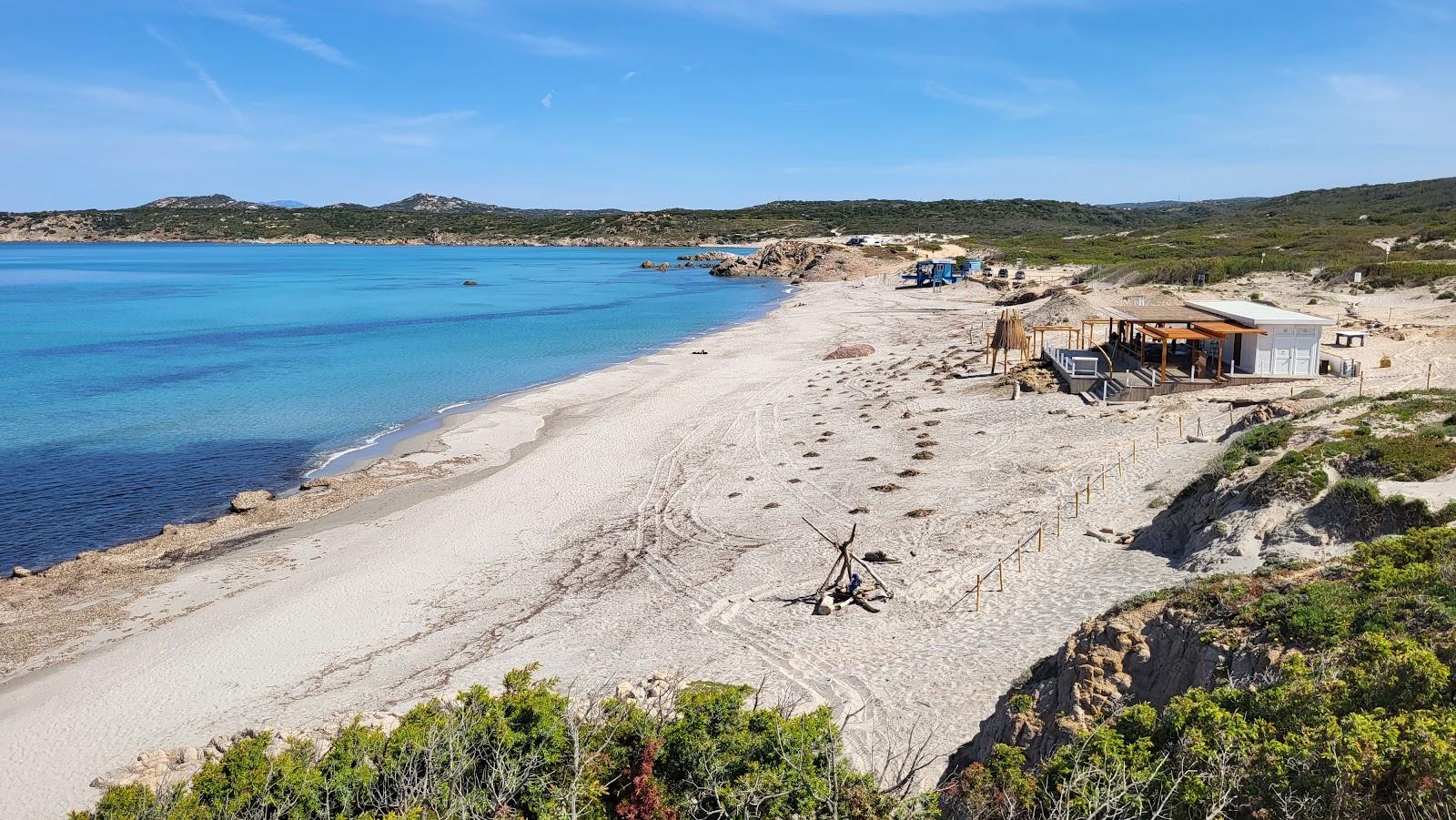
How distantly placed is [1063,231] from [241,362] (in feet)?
394

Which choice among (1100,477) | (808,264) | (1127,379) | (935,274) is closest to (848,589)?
(1100,477)

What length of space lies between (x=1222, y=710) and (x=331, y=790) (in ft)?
24.7

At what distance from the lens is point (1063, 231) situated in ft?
440

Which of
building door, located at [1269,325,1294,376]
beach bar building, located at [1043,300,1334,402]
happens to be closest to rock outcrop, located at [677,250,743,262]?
beach bar building, located at [1043,300,1334,402]

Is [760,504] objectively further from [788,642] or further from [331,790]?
[331,790]

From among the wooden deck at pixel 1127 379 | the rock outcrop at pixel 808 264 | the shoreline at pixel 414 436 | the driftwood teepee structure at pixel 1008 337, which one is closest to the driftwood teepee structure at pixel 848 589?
the wooden deck at pixel 1127 379

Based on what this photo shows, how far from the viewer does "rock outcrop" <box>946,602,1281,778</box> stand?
26.6 feet

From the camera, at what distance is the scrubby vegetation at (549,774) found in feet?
23.9

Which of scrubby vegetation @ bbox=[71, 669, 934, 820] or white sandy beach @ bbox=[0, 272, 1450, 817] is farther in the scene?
white sandy beach @ bbox=[0, 272, 1450, 817]

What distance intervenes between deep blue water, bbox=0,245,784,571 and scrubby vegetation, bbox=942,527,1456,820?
20640 millimetres

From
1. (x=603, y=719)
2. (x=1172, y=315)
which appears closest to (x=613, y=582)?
(x=603, y=719)

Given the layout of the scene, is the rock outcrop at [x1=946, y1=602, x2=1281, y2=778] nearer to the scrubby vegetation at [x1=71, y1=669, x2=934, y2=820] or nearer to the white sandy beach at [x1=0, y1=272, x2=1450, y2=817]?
the white sandy beach at [x1=0, y1=272, x2=1450, y2=817]

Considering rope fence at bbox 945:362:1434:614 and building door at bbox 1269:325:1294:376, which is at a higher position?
building door at bbox 1269:325:1294:376

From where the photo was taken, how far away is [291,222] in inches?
7830
